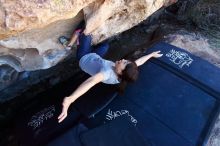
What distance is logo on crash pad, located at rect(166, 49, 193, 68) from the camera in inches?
140

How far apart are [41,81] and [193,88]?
1.67m

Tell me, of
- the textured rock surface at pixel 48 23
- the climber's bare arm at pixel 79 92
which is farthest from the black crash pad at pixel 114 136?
the textured rock surface at pixel 48 23

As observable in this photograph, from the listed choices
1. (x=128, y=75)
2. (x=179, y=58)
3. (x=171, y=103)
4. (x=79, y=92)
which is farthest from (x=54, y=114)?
(x=179, y=58)

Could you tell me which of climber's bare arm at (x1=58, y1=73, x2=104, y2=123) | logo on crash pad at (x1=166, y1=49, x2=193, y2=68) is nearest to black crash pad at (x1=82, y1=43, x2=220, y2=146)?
logo on crash pad at (x1=166, y1=49, x2=193, y2=68)

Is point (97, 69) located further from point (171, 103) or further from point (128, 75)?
point (171, 103)

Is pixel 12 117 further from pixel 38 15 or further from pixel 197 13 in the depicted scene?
pixel 197 13

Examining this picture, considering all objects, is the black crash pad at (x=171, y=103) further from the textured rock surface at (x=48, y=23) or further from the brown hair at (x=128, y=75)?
the textured rock surface at (x=48, y=23)

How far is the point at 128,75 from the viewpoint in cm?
310

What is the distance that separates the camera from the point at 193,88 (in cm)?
327

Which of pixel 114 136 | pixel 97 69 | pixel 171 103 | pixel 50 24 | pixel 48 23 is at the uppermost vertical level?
pixel 48 23

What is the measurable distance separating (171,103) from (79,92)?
0.84 metres

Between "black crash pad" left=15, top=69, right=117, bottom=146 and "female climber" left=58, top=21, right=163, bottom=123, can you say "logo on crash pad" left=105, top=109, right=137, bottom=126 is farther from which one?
"female climber" left=58, top=21, right=163, bottom=123

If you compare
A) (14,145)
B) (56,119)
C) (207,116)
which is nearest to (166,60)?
(207,116)

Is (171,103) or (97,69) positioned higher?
(97,69)
